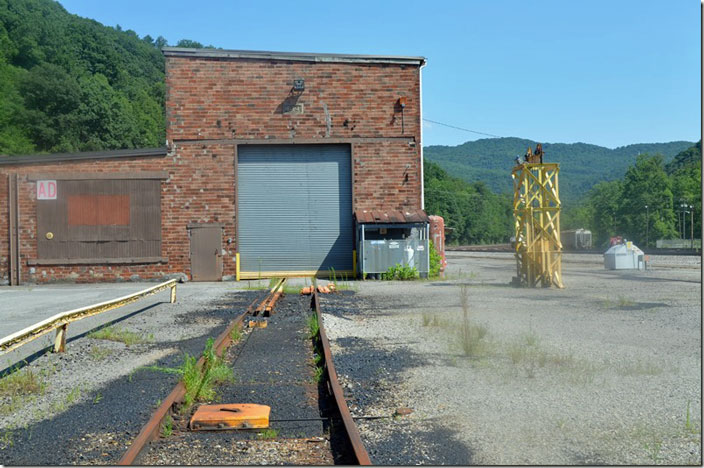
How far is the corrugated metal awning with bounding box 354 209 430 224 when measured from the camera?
24.8m

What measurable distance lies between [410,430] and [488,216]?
114 m

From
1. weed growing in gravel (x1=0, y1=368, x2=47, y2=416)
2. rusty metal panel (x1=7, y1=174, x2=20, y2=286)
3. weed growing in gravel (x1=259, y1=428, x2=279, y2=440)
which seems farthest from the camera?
rusty metal panel (x1=7, y1=174, x2=20, y2=286)

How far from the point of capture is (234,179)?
84.7 feet

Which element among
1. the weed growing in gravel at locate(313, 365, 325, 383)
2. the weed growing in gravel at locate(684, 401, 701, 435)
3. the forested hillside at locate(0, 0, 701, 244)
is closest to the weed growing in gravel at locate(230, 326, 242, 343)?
the weed growing in gravel at locate(313, 365, 325, 383)

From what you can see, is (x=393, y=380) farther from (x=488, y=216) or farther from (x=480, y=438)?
(x=488, y=216)

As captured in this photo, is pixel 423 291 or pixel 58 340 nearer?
pixel 58 340

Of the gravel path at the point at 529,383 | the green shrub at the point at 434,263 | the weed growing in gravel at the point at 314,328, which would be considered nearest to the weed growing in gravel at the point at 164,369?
the gravel path at the point at 529,383

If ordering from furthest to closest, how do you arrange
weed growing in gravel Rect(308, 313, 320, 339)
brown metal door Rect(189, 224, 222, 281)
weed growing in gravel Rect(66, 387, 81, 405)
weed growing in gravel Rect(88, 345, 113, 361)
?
1. brown metal door Rect(189, 224, 222, 281)
2. weed growing in gravel Rect(308, 313, 320, 339)
3. weed growing in gravel Rect(88, 345, 113, 361)
4. weed growing in gravel Rect(66, 387, 81, 405)

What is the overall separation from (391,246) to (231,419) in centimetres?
1992

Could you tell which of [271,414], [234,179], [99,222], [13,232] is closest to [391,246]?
[234,179]

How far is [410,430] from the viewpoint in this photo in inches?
195

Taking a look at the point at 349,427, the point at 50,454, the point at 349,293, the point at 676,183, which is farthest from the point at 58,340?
the point at 676,183

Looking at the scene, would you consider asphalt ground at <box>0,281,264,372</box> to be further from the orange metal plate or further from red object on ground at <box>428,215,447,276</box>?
red object on ground at <box>428,215,447,276</box>

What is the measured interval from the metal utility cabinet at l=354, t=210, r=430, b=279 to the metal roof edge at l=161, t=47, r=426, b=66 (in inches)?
238
